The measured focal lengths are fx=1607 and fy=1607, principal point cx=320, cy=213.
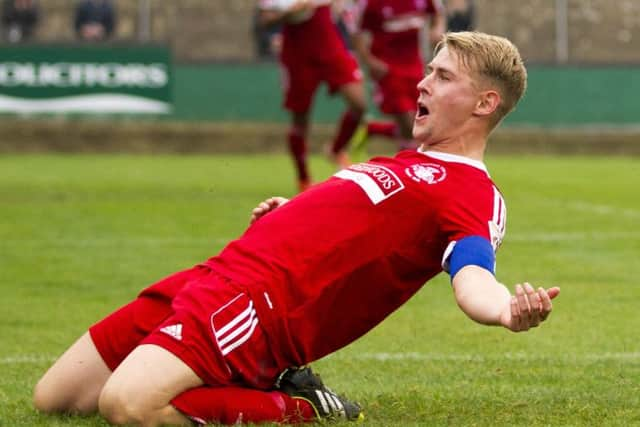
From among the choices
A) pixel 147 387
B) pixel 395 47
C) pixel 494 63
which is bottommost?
pixel 395 47

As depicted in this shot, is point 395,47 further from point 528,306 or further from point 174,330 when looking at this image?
point 528,306

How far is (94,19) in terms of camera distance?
25.9m

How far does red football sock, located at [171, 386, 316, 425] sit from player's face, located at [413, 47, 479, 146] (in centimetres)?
95

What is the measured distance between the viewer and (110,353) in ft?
18.1

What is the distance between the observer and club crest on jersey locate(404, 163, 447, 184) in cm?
504

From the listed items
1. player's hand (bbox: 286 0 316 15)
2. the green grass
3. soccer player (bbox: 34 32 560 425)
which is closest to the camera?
soccer player (bbox: 34 32 560 425)

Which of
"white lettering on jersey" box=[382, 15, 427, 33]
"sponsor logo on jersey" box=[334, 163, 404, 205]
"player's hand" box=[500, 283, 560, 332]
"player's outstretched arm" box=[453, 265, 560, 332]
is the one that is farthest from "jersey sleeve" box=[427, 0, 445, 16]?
"player's hand" box=[500, 283, 560, 332]

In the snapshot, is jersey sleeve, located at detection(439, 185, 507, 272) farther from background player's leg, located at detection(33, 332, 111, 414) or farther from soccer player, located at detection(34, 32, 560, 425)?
background player's leg, located at detection(33, 332, 111, 414)

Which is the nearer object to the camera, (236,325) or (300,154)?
(236,325)

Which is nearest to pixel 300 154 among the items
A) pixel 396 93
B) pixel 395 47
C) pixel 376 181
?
pixel 396 93

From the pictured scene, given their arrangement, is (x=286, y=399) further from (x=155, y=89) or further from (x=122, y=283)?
(x=155, y=89)

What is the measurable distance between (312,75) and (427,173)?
1042 cm

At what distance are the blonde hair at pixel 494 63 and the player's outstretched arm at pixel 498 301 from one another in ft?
2.26

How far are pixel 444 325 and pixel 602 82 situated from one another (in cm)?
1731
